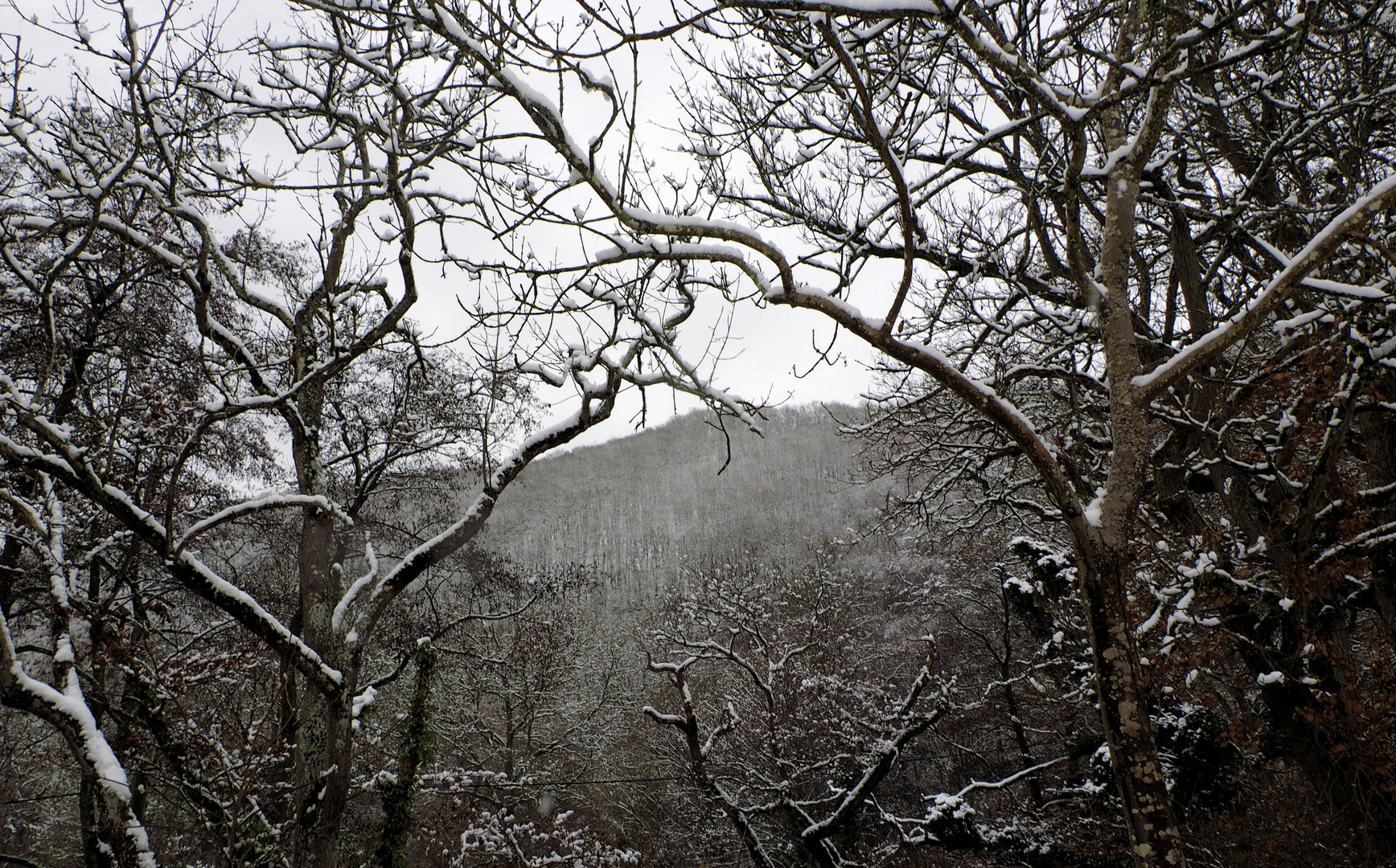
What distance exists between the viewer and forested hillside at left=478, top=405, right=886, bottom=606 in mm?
36625

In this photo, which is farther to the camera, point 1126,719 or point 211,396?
point 211,396

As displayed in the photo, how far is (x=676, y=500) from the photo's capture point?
178ft

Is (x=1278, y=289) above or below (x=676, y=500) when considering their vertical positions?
below

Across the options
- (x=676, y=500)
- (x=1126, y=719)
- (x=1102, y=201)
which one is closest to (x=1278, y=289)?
(x=1126, y=719)

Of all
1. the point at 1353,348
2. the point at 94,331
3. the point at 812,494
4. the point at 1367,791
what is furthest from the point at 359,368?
the point at 812,494

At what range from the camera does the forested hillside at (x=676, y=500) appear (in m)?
36.6

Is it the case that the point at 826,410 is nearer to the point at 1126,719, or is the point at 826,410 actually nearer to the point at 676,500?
the point at 1126,719

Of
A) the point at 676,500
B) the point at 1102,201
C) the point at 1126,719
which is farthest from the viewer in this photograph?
the point at 676,500

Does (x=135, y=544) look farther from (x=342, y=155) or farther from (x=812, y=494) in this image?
(x=812, y=494)

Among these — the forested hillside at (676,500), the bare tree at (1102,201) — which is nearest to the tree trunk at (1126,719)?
the bare tree at (1102,201)

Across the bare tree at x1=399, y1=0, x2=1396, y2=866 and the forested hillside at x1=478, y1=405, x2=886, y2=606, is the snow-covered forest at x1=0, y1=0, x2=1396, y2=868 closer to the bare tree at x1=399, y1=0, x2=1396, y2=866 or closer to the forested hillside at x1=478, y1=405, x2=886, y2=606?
the bare tree at x1=399, y1=0, x2=1396, y2=866

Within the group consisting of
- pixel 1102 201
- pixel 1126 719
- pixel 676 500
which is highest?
pixel 676 500

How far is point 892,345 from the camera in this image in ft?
9.93

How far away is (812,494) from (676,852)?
31639mm
